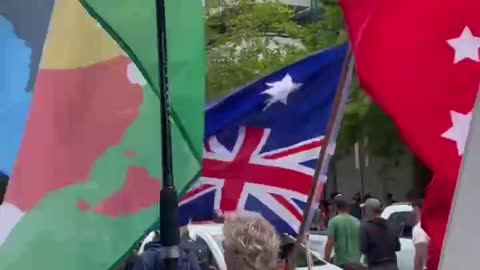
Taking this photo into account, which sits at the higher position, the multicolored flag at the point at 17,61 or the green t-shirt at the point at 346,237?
the multicolored flag at the point at 17,61

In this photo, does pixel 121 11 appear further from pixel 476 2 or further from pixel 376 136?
pixel 376 136

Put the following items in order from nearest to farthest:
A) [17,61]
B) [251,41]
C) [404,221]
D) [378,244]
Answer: [17,61] < [378,244] < [404,221] < [251,41]

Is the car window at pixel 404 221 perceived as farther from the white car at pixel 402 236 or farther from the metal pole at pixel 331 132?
the metal pole at pixel 331 132

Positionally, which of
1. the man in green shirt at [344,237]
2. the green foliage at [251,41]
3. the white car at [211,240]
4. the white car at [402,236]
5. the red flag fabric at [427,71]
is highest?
the red flag fabric at [427,71]

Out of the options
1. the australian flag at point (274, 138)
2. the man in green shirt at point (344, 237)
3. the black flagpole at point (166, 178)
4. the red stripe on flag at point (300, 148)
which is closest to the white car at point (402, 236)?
the man in green shirt at point (344, 237)

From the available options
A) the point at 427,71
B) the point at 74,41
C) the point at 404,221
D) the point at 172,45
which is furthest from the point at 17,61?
the point at 404,221

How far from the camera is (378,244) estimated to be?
37.3 feet

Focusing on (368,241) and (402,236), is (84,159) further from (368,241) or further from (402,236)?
(402,236)

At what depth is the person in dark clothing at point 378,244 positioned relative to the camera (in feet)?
37.4

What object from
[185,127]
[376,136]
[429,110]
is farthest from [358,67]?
[376,136]

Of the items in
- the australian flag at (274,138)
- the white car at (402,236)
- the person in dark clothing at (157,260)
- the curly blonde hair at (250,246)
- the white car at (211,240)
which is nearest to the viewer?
the curly blonde hair at (250,246)

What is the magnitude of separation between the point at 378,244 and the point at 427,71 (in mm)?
6337

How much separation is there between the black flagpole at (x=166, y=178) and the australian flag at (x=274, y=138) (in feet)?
9.01

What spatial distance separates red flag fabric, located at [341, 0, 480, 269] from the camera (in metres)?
5.09
